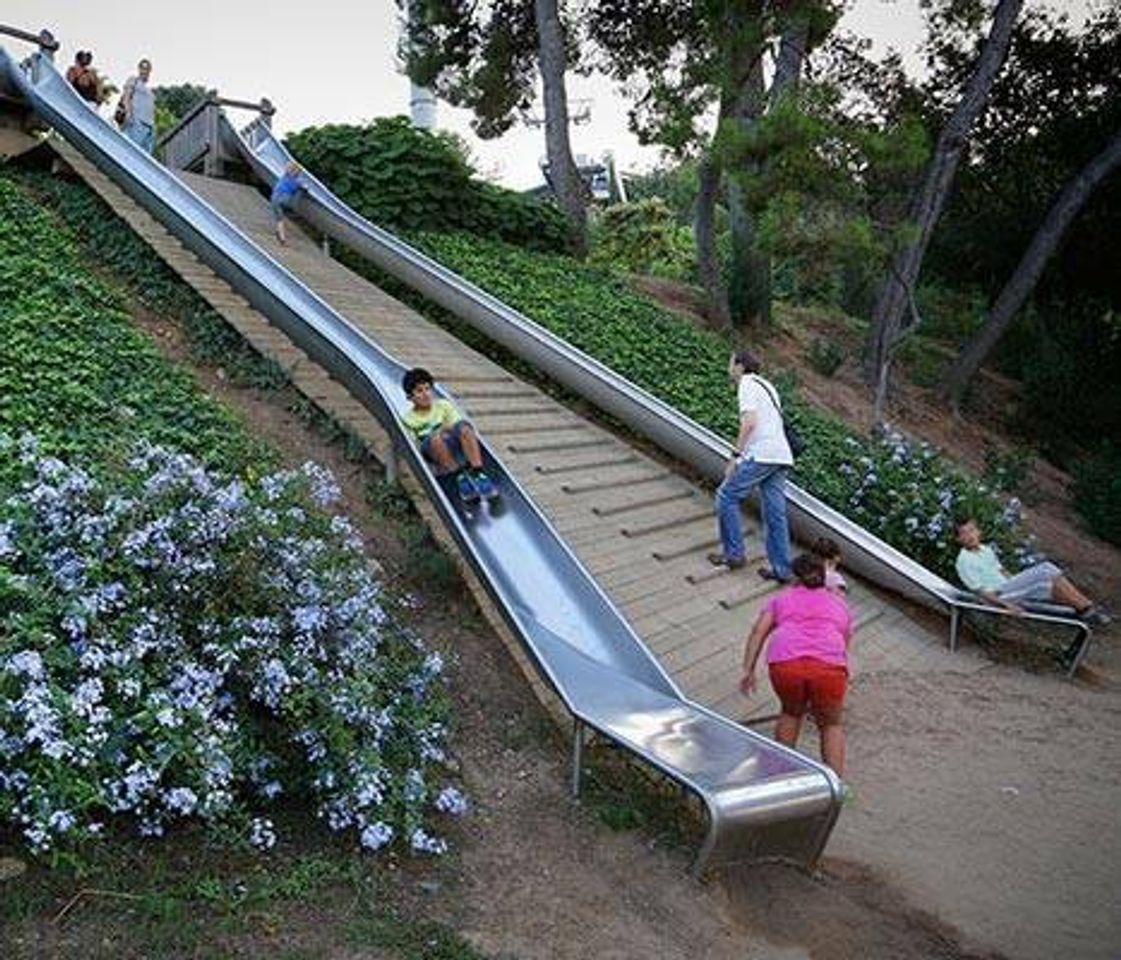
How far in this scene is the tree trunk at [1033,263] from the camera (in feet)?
43.5

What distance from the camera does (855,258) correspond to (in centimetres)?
1094

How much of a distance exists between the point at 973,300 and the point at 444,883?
18050mm

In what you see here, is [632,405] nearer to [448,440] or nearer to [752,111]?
[448,440]

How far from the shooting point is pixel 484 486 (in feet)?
19.8

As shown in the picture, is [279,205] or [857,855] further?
[279,205]

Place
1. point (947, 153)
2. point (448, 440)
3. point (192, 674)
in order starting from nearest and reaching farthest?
1. point (192, 674)
2. point (448, 440)
3. point (947, 153)

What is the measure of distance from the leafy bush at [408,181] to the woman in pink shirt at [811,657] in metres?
10.1

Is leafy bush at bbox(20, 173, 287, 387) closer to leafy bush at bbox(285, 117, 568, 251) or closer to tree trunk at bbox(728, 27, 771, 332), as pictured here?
leafy bush at bbox(285, 117, 568, 251)

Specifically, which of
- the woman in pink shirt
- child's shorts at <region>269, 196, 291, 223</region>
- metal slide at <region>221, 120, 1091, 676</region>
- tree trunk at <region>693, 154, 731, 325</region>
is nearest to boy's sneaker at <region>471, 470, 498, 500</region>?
the woman in pink shirt

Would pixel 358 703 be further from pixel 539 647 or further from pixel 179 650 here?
pixel 539 647

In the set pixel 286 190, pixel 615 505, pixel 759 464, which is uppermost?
pixel 286 190

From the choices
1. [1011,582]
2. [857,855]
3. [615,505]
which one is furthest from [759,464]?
[857,855]

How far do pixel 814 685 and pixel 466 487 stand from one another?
2.58m

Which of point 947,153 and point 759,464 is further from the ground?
point 947,153
